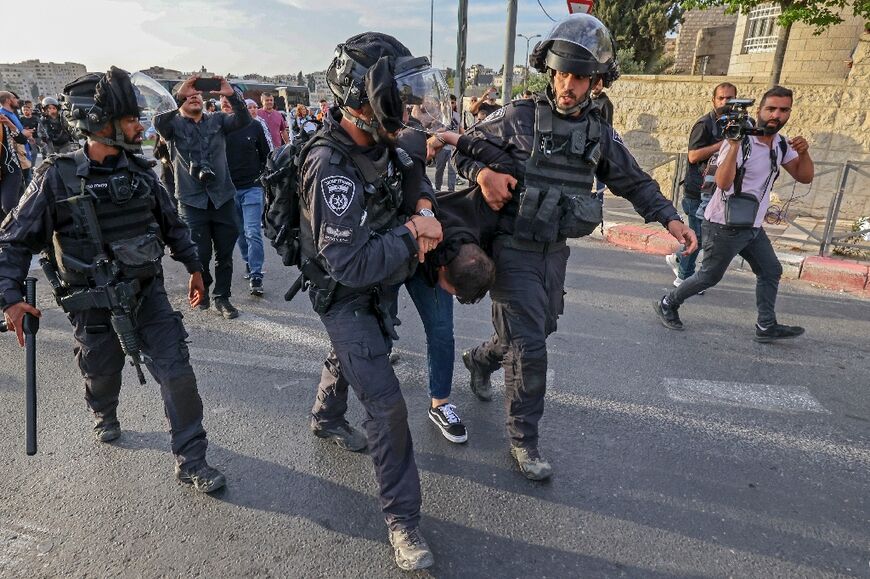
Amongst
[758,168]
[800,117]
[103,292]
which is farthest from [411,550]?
[800,117]

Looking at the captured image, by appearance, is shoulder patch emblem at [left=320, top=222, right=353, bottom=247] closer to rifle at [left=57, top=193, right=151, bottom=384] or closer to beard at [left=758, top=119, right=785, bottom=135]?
rifle at [left=57, top=193, right=151, bottom=384]

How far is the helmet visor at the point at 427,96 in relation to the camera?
2.02 m

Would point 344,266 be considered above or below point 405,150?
A: below

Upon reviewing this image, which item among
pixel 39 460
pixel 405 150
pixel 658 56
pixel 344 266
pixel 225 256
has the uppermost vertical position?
pixel 658 56

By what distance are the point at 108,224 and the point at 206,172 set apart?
7.00ft

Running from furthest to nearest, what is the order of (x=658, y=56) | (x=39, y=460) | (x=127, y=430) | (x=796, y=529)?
(x=658, y=56) < (x=127, y=430) < (x=39, y=460) < (x=796, y=529)

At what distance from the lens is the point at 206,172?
4.53 meters

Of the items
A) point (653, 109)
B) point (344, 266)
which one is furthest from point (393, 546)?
point (653, 109)

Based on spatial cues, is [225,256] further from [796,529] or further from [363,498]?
[796,529]

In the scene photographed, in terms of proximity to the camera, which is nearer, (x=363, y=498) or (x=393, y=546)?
(x=393, y=546)

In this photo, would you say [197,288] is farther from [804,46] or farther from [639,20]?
[639,20]

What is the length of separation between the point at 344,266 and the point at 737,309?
169 inches

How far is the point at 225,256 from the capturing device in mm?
4820

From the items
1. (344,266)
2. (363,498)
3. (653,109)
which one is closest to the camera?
(344,266)
